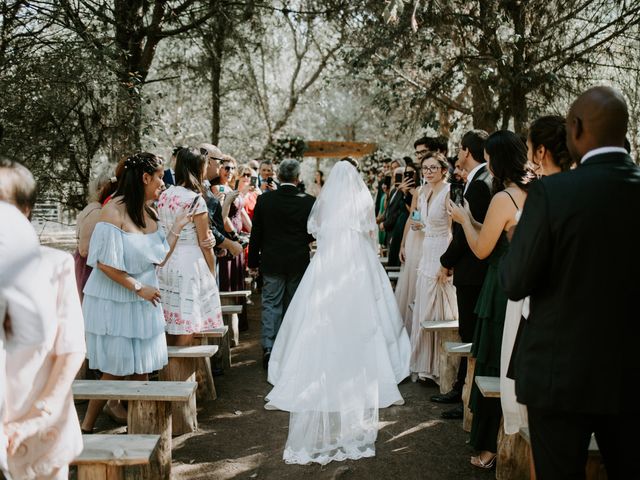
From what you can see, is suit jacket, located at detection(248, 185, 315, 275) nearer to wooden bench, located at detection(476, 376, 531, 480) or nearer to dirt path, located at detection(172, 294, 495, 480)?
dirt path, located at detection(172, 294, 495, 480)

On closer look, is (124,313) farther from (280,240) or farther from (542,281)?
(542,281)

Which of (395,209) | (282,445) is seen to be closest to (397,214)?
(395,209)

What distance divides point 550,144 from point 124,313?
2.96 m

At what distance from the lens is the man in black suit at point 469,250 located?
455 cm

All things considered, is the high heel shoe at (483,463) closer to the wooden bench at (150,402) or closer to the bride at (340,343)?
the bride at (340,343)

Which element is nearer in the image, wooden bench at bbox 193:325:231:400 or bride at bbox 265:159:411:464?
bride at bbox 265:159:411:464

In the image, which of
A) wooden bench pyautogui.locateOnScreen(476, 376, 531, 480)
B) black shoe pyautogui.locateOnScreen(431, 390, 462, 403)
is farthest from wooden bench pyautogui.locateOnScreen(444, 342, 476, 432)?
wooden bench pyautogui.locateOnScreen(476, 376, 531, 480)

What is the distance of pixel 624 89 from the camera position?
27.6 feet

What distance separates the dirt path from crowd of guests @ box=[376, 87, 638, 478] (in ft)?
0.69

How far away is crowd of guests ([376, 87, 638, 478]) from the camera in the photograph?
2.07m

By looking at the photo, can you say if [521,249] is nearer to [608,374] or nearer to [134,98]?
[608,374]

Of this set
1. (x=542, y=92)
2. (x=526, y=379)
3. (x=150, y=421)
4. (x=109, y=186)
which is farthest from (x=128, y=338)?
(x=542, y=92)

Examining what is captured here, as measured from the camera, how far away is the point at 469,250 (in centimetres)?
469

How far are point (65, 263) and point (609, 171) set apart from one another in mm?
2000
